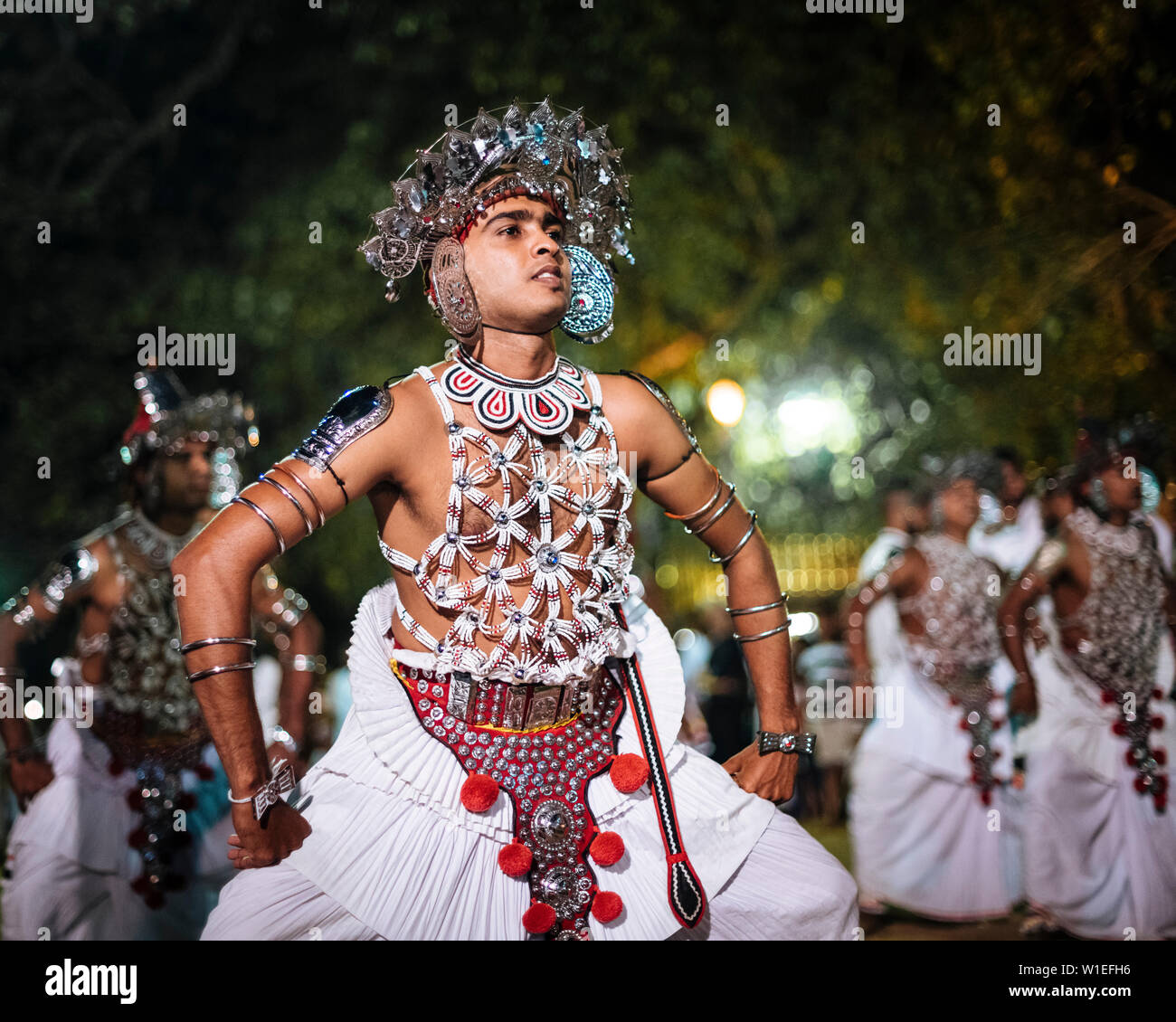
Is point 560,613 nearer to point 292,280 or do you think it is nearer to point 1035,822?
point 1035,822

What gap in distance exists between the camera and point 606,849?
8.81 ft

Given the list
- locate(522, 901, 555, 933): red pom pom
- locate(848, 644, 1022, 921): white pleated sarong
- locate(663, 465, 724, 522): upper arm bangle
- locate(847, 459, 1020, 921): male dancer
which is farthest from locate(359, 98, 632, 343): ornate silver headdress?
locate(848, 644, 1022, 921): white pleated sarong

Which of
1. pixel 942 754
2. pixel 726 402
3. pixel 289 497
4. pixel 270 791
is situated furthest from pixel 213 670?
pixel 726 402

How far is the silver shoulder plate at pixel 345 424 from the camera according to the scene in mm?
2566

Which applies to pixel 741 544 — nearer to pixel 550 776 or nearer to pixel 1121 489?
pixel 550 776

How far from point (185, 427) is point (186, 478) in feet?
0.64

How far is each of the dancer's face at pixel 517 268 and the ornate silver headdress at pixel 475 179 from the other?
0.05m

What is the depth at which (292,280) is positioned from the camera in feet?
31.0

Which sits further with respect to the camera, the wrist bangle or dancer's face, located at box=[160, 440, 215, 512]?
dancer's face, located at box=[160, 440, 215, 512]

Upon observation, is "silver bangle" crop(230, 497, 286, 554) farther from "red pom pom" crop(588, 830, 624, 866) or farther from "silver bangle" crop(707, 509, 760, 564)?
"silver bangle" crop(707, 509, 760, 564)

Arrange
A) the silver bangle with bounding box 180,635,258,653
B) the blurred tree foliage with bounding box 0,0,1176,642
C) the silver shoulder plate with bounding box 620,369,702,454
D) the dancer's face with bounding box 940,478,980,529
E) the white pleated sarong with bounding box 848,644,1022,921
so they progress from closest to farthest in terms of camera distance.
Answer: the silver bangle with bounding box 180,635,258,653, the silver shoulder plate with bounding box 620,369,702,454, the white pleated sarong with bounding box 848,644,1022,921, the dancer's face with bounding box 940,478,980,529, the blurred tree foliage with bounding box 0,0,1176,642

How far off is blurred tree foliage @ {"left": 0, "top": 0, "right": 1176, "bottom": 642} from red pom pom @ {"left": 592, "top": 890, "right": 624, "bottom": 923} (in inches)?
225

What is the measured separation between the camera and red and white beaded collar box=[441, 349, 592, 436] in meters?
2.76
